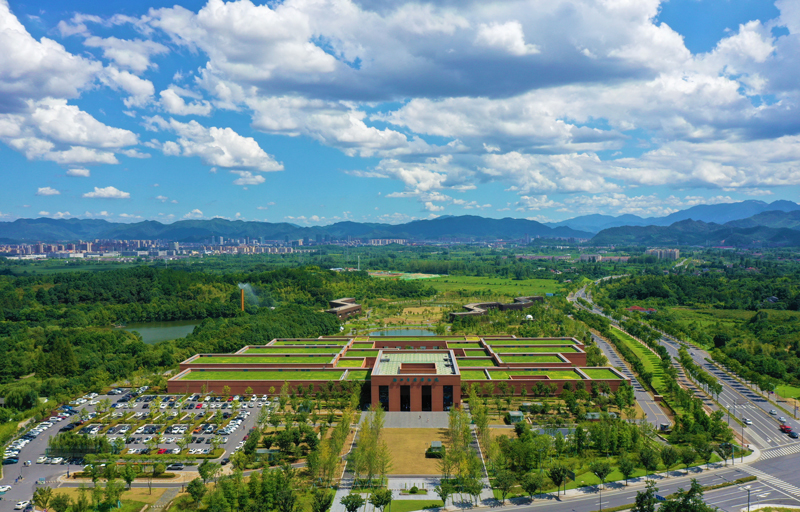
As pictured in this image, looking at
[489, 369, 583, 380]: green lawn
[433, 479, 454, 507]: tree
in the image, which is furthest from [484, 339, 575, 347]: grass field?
[433, 479, 454, 507]: tree

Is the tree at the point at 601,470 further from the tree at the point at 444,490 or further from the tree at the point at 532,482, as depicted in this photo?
the tree at the point at 444,490

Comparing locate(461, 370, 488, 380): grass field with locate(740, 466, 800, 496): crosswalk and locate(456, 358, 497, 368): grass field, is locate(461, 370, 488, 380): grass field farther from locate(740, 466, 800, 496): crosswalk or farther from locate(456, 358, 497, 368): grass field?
locate(740, 466, 800, 496): crosswalk

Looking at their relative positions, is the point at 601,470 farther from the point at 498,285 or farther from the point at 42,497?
the point at 498,285

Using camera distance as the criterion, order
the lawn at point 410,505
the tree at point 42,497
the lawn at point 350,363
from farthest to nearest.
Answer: the lawn at point 350,363
the lawn at point 410,505
the tree at point 42,497

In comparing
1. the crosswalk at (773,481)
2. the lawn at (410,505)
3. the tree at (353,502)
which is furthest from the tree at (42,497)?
the crosswalk at (773,481)

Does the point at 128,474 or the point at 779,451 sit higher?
the point at 128,474

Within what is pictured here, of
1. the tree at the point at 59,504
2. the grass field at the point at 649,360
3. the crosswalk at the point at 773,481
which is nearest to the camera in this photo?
the tree at the point at 59,504

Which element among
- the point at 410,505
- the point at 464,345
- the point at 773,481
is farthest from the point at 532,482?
the point at 464,345
